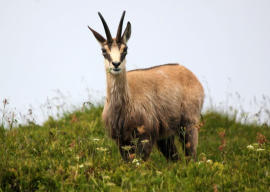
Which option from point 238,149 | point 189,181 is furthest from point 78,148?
point 238,149

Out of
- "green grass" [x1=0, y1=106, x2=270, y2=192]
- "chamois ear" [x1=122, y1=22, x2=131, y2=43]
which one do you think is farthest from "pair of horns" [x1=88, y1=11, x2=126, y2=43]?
"green grass" [x1=0, y1=106, x2=270, y2=192]

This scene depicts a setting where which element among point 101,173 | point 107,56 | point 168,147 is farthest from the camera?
point 168,147

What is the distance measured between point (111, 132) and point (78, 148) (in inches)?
33.6

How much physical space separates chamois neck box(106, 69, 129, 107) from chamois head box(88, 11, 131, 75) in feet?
0.54

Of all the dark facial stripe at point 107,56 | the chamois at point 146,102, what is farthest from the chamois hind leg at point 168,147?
the dark facial stripe at point 107,56

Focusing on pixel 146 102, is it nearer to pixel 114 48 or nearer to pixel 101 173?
pixel 114 48

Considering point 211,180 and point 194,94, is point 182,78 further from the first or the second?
point 211,180

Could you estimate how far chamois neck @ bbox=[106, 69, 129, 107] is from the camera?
5832 mm

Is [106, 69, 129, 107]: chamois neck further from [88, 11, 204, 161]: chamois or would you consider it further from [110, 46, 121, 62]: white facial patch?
[110, 46, 121, 62]: white facial patch

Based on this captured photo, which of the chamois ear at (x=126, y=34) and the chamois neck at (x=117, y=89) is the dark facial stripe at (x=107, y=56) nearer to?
the chamois neck at (x=117, y=89)

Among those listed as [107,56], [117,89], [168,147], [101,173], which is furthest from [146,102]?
[101,173]

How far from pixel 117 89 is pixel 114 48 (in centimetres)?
69

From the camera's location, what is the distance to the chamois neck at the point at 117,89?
5832 millimetres

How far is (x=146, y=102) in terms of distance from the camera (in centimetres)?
639
